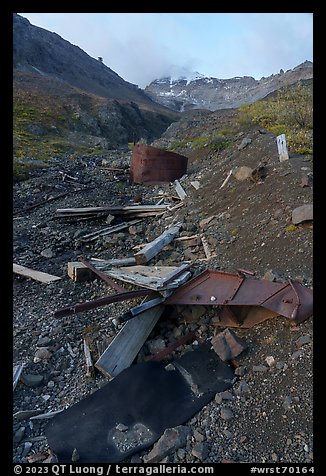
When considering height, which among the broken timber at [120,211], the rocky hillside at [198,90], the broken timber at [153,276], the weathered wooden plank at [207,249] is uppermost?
the rocky hillside at [198,90]

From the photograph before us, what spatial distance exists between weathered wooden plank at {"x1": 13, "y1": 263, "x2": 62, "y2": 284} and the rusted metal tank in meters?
5.88

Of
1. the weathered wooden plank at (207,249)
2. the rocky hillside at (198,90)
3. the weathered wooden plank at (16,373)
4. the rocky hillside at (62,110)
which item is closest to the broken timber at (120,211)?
the weathered wooden plank at (207,249)

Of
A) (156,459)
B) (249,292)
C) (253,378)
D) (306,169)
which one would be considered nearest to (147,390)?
(156,459)

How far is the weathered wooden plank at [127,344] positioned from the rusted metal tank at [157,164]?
24.7ft

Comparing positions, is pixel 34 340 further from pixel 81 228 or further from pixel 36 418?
pixel 81 228

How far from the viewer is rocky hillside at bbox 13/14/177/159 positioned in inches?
1129

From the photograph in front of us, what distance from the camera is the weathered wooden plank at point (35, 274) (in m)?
5.98

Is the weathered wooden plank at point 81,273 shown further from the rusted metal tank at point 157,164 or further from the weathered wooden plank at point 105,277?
the rusted metal tank at point 157,164

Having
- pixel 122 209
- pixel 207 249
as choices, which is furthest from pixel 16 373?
pixel 122 209

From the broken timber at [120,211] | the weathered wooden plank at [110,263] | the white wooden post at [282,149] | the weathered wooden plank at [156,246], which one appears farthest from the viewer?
the broken timber at [120,211]

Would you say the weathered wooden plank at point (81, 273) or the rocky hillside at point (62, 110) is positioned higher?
the rocky hillside at point (62, 110)

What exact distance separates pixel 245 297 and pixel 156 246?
2524mm

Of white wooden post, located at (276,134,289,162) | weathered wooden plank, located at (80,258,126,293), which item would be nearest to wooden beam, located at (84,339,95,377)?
weathered wooden plank, located at (80,258,126,293)
